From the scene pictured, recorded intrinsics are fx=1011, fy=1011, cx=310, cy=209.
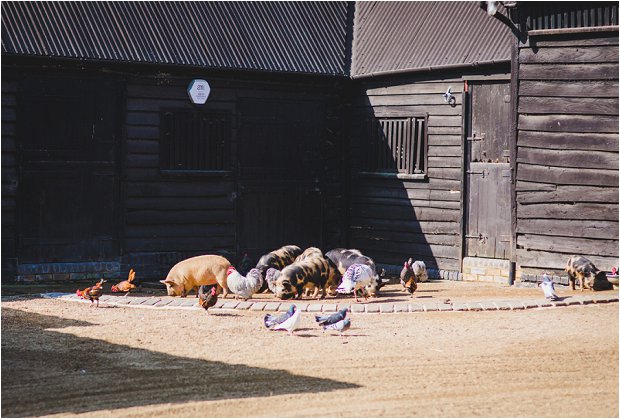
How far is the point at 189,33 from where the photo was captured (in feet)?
61.9

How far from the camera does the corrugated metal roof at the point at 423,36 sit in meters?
17.9

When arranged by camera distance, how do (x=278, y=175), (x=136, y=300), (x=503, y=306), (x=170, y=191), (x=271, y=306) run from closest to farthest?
(x=503, y=306)
(x=271, y=306)
(x=136, y=300)
(x=170, y=191)
(x=278, y=175)

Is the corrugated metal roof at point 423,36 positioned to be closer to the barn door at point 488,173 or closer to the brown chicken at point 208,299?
the barn door at point 488,173

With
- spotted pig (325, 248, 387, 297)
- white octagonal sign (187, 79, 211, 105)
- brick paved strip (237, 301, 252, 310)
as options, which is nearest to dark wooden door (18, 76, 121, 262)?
white octagonal sign (187, 79, 211, 105)

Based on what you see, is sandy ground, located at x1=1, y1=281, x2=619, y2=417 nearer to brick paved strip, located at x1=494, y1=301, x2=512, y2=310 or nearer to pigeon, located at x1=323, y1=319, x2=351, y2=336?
pigeon, located at x1=323, y1=319, x2=351, y2=336

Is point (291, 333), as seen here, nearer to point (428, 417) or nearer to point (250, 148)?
point (428, 417)

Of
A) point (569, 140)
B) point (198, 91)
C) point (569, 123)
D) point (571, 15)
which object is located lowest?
point (569, 140)

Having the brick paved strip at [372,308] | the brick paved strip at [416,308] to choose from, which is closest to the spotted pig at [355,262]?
the brick paved strip at [372,308]

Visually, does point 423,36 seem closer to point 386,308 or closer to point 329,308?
point 386,308

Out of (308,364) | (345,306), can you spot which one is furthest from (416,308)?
(308,364)

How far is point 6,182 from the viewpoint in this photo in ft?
55.4

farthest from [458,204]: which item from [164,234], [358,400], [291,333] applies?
[358,400]

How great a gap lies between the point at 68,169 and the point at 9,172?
1033mm

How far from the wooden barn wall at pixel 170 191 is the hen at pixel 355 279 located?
15.6 feet
